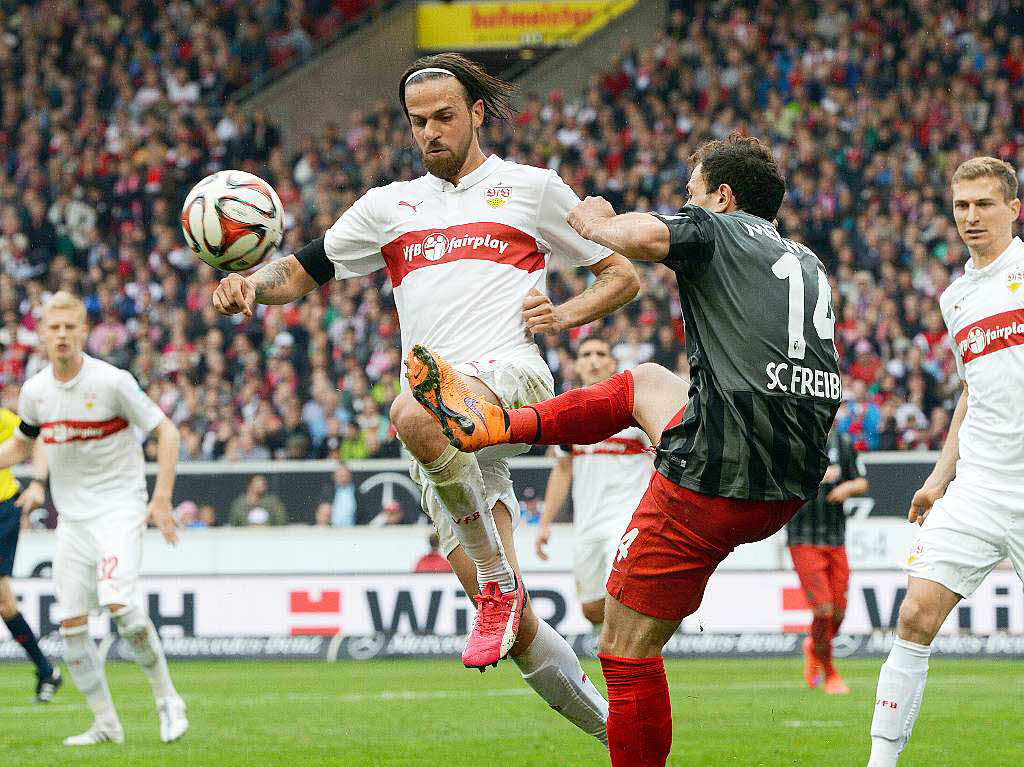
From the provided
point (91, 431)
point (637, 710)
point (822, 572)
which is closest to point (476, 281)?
point (637, 710)

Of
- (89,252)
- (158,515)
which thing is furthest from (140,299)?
(158,515)

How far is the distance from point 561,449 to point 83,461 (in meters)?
3.86

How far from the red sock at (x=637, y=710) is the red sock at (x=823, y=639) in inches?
235

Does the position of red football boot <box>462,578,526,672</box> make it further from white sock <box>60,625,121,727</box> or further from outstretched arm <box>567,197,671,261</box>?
white sock <box>60,625,121,727</box>

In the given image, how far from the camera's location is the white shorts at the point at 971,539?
637cm

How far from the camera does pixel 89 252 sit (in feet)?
75.3

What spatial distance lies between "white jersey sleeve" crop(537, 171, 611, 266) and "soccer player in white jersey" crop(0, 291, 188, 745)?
3.82 meters

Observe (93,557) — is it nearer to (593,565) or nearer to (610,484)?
(593,565)

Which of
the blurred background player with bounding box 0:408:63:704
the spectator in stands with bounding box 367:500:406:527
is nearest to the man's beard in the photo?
the blurred background player with bounding box 0:408:63:704

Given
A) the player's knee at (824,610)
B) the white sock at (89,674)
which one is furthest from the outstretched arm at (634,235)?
the player's knee at (824,610)

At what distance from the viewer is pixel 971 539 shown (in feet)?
21.1

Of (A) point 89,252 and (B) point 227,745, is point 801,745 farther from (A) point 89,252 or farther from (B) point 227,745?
(A) point 89,252

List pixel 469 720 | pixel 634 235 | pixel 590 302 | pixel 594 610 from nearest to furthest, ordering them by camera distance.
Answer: pixel 634 235
pixel 590 302
pixel 469 720
pixel 594 610

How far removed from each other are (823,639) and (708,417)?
253 inches
